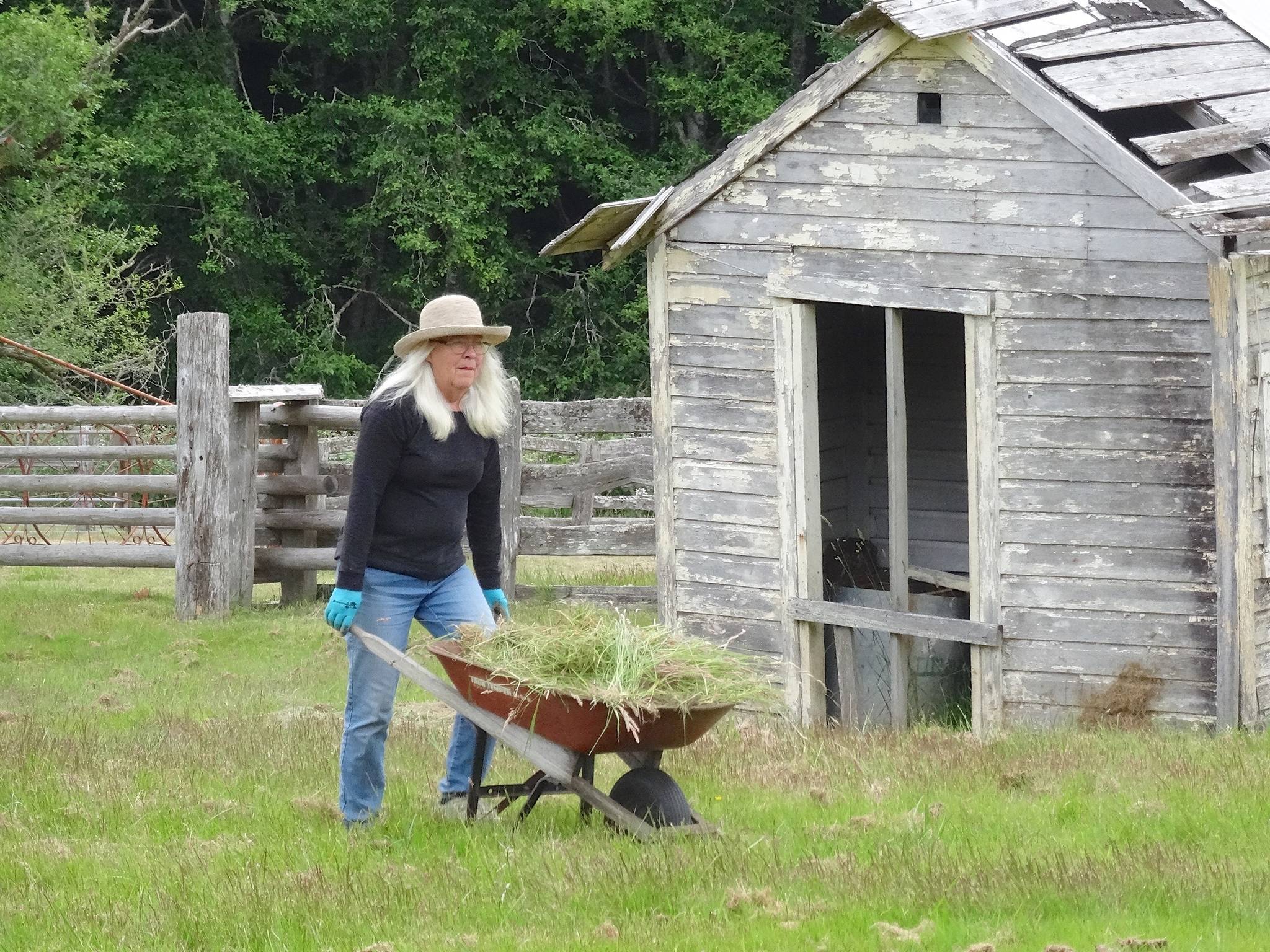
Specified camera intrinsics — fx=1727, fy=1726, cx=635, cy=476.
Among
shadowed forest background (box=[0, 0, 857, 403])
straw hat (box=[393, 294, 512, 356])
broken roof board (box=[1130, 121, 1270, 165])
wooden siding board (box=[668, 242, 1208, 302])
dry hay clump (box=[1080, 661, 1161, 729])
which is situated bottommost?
dry hay clump (box=[1080, 661, 1161, 729])

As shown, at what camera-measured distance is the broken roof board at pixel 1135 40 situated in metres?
8.52

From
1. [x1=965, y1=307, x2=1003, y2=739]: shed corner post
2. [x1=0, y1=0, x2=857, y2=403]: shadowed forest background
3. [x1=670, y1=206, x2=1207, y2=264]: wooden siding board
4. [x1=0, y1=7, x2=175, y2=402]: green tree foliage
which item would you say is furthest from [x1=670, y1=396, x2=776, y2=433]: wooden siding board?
[x1=0, y1=7, x2=175, y2=402]: green tree foliage

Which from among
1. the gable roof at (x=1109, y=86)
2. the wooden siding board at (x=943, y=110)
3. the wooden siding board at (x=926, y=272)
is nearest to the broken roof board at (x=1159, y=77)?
the gable roof at (x=1109, y=86)

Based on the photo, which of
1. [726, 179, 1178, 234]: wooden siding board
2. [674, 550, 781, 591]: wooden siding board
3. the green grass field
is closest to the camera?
the green grass field

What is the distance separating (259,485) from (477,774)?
26.6ft

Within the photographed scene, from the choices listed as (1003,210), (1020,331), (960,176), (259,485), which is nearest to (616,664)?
(1020,331)

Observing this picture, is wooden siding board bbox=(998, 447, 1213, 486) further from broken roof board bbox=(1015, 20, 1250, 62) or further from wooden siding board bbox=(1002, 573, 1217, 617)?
broken roof board bbox=(1015, 20, 1250, 62)

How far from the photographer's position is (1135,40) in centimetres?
889

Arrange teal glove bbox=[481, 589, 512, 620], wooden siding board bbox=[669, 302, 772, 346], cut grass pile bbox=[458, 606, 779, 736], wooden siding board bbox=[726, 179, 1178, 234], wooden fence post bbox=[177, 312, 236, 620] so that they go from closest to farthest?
1. cut grass pile bbox=[458, 606, 779, 736]
2. teal glove bbox=[481, 589, 512, 620]
3. wooden siding board bbox=[726, 179, 1178, 234]
4. wooden siding board bbox=[669, 302, 772, 346]
5. wooden fence post bbox=[177, 312, 236, 620]

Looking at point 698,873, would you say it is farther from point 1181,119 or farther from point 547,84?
point 547,84

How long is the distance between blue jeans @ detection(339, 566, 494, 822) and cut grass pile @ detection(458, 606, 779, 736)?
1.24 ft

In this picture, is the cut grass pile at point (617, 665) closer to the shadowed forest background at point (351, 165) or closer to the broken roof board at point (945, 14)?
the broken roof board at point (945, 14)

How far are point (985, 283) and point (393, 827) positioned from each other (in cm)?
394

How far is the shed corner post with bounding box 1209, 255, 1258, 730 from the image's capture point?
7648mm
